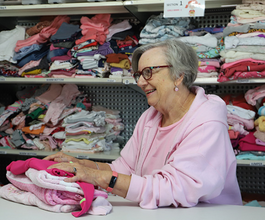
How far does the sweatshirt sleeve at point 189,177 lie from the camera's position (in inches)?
44.3

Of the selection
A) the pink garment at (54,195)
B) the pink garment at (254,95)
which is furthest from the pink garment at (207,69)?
the pink garment at (54,195)

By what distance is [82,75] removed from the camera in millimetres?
2477

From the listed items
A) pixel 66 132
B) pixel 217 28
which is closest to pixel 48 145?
pixel 66 132

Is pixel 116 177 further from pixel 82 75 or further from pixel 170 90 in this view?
pixel 82 75

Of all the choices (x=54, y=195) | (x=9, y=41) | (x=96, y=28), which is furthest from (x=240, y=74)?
(x=9, y=41)

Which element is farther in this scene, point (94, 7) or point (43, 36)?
point (43, 36)

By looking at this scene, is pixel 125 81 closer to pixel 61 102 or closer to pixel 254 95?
pixel 61 102

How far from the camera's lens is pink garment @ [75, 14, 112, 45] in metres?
2.44

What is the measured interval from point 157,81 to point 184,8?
805 millimetres

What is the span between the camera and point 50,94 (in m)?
2.73

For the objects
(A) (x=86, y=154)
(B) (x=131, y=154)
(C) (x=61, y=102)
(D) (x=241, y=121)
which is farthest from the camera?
(C) (x=61, y=102)

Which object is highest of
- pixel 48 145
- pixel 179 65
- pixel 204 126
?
pixel 179 65

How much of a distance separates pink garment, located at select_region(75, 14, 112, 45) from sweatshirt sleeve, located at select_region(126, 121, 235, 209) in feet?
4.78

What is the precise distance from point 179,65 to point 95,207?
0.76 meters
